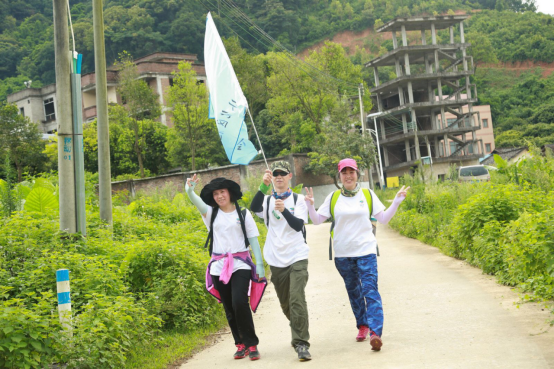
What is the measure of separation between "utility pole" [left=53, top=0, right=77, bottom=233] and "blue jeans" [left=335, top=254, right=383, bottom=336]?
12.5ft

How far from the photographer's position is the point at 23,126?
39.3 m

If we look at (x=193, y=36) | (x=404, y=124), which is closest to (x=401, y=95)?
(x=404, y=124)

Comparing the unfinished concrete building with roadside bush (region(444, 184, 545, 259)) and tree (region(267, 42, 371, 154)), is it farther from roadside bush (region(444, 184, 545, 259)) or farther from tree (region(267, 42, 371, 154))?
roadside bush (region(444, 184, 545, 259))

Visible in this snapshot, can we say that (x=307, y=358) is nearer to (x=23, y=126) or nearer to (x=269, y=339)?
(x=269, y=339)

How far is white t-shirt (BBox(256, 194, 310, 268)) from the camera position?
664 centimetres

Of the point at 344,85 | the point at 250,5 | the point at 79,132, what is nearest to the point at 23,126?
the point at 344,85

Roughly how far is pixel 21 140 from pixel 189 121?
11.3 meters

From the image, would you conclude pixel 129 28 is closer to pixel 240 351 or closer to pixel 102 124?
pixel 102 124

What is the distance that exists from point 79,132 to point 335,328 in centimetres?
431

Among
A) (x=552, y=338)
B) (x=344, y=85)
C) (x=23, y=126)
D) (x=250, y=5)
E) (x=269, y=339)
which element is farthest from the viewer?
(x=250, y=5)

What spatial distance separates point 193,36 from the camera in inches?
2970

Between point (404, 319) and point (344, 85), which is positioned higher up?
point (344, 85)

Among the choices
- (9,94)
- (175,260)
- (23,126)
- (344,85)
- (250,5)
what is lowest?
(175,260)

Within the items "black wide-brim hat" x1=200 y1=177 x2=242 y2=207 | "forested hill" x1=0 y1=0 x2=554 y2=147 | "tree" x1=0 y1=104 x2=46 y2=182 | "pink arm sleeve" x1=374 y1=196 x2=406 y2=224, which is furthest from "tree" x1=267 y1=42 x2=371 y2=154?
"black wide-brim hat" x1=200 y1=177 x2=242 y2=207
